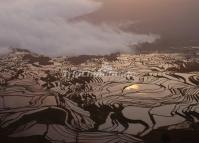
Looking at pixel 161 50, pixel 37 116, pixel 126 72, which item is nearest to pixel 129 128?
pixel 37 116

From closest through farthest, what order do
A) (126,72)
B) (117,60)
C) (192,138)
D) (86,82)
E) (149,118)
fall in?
(192,138)
(149,118)
(86,82)
(126,72)
(117,60)

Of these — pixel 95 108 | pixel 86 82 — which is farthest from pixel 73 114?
pixel 86 82

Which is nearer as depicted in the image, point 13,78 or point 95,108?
point 95,108

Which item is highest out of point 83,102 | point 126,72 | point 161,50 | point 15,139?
point 161,50

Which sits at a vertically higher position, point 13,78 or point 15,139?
point 13,78

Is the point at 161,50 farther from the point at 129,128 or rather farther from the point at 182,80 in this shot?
the point at 129,128

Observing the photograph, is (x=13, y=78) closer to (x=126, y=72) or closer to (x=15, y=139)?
(x=126, y=72)

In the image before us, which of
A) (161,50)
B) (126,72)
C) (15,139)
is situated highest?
(161,50)

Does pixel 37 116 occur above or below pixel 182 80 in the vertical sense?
below

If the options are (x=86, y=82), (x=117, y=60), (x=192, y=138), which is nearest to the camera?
Answer: (x=192, y=138)
